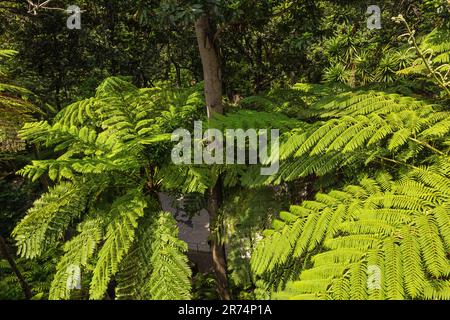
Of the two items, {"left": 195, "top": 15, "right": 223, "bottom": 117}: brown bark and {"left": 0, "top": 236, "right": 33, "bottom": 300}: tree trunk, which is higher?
{"left": 195, "top": 15, "right": 223, "bottom": 117}: brown bark

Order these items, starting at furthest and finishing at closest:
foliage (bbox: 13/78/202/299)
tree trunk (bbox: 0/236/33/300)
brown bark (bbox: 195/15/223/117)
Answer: tree trunk (bbox: 0/236/33/300) → brown bark (bbox: 195/15/223/117) → foliage (bbox: 13/78/202/299)

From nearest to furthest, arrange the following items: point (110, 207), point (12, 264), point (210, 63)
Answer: point (110, 207) → point (210, 63) → point (12, 264)

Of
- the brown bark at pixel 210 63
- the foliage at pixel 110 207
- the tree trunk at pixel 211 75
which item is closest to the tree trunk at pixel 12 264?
the foliage at pixel 110 207

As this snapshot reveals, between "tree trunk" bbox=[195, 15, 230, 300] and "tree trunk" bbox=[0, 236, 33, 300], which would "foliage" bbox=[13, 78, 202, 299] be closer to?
"tree trunk" bbox=[195, 15, 230, 300]

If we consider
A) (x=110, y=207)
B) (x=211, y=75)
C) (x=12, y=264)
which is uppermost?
(x=211, y=75)

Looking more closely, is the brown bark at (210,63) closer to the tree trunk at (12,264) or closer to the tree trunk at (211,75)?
the tree trunk at (211,75)

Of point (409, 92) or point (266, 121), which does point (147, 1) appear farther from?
point (409, 92)

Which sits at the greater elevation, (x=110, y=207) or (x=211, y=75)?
(x=211, y=75)

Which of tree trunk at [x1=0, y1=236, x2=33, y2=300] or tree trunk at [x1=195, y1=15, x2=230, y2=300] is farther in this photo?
tree trunk at [x1=0, y1=236, x2=33, y2=300]

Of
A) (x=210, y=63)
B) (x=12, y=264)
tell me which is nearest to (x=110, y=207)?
(x=12, y=264)

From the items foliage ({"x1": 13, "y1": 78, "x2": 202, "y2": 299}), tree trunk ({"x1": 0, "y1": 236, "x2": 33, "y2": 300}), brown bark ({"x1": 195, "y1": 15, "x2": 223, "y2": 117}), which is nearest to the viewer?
foliage ({"x1": 13, "y1": 78, "x2": 202, "y2": 299})

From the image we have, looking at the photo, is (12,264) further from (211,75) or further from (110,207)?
(211,75)

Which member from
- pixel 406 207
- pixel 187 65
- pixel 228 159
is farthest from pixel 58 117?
pixel 187 65

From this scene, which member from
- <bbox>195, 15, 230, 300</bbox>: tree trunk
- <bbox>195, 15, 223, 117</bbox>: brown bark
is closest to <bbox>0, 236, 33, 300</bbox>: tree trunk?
<bbox>195, 15, 230, 300</bbox>: tree trunk
